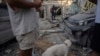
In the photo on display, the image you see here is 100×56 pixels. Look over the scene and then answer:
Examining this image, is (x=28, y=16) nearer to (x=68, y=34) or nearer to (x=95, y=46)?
(x=95, y=46)

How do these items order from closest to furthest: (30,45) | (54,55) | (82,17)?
(30,45)
(54,55)
(82,17)

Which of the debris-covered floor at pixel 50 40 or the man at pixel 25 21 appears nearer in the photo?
the man at pixel 25 21

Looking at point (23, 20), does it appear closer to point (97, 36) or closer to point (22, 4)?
point (22, 4)

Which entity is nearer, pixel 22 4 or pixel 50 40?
pixel 22 4

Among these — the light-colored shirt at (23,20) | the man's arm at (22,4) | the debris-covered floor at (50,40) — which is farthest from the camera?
the debris-covered floor at (50,40)

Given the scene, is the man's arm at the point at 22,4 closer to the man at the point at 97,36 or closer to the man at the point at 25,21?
the man at the point at 25,21

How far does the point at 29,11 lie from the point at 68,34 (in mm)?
3135

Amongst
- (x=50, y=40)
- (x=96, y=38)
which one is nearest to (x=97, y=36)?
(x=96, y=38)

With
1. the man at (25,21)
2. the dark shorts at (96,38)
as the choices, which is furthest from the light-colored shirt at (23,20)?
the dark shorts at (96,38)

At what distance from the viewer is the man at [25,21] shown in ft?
7.05

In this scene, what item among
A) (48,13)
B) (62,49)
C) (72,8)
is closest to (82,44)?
(62,49)

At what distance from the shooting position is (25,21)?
7.28 feet

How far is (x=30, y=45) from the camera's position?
2318 mm

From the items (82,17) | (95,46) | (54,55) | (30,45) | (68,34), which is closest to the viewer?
(95,46)
